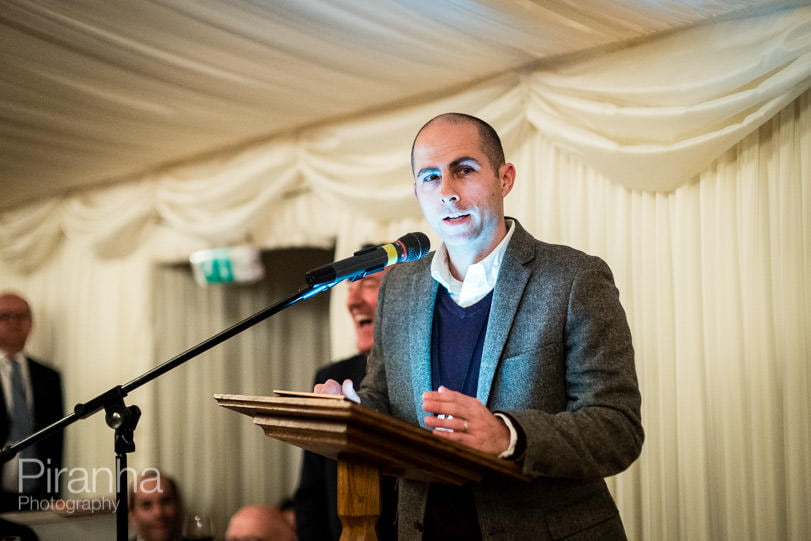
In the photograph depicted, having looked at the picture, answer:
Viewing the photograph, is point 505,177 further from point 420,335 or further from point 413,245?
point 420,335

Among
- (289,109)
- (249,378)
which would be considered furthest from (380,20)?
(249,378)

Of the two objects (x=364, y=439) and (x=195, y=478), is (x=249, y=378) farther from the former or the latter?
(x=364, y=439)

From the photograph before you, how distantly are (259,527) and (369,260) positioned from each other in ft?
9.67

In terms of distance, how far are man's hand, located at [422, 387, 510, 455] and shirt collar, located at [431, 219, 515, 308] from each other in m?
0.64

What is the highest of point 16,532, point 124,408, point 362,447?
point 124,408

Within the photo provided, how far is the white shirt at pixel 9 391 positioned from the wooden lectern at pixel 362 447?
14.3 feet

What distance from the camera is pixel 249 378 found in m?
6.97

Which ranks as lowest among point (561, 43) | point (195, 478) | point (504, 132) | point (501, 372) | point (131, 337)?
point (195, 478)

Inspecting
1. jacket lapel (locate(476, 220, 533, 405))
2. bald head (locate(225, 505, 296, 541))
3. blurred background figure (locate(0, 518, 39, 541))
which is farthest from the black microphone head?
blurred background figure (locate(0, 518, 39, 541))

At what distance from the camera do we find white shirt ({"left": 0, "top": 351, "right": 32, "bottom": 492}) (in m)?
5.50

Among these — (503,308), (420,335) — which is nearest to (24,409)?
(420,335)

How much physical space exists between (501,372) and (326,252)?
5.30 meters

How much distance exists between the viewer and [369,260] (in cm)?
209

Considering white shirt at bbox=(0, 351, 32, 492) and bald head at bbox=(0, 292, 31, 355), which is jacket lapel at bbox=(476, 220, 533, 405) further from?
bald head at bbox=(0, 292, 31, 355)
